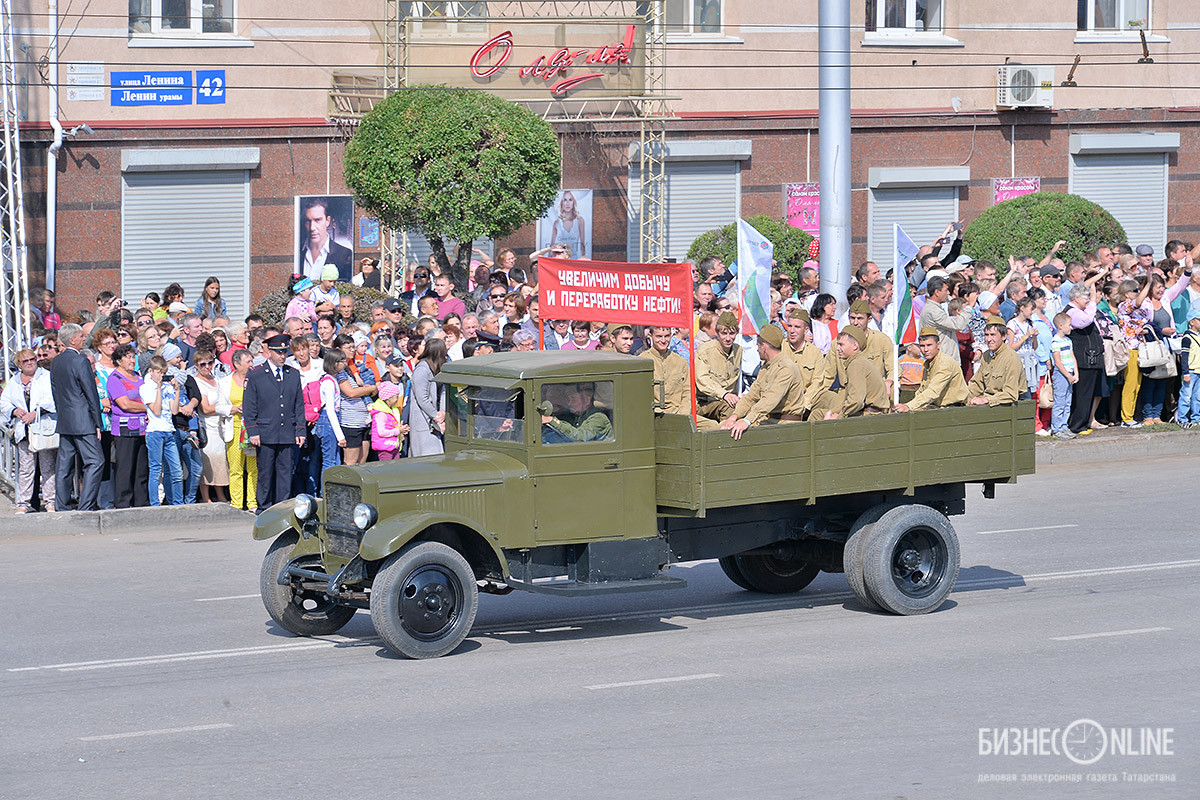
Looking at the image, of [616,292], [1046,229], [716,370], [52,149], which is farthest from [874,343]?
[52,149]

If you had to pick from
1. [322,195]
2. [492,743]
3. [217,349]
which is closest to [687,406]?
[492,743]

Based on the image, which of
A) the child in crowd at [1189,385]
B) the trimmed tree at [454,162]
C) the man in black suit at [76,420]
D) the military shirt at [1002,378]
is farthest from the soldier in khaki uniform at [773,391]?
the trimmed tree at [454,162]

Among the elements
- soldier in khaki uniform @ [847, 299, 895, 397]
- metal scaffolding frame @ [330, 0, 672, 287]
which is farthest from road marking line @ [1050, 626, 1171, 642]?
metal scaffolding frame @ [330, 0, 672, 287]

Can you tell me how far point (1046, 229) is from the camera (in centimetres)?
2603

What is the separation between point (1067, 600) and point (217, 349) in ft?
29.7

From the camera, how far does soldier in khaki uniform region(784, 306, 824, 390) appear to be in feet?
40.8

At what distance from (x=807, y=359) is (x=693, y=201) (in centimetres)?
1599

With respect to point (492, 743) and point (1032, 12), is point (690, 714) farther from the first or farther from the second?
point (1032, 12)

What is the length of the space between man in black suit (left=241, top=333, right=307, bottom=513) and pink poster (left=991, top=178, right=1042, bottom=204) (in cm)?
1755

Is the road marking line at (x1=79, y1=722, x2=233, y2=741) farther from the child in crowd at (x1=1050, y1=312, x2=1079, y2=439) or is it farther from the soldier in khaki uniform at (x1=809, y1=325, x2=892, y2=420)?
the child in crowd at (x1=1050, y1=312, x2=1079, y2=439)

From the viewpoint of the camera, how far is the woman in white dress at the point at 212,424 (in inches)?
632

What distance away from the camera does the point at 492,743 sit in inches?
334

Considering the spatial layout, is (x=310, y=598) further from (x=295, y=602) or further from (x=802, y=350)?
(x=802, y=350)

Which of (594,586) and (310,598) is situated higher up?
(594,586)
